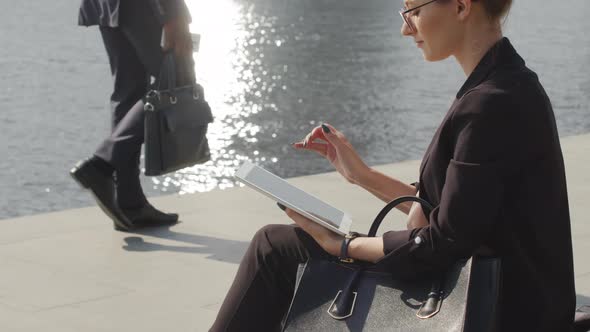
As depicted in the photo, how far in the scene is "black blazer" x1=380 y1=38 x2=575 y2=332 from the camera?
2297 mm

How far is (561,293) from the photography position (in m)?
2.40

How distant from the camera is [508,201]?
2348 millimetres

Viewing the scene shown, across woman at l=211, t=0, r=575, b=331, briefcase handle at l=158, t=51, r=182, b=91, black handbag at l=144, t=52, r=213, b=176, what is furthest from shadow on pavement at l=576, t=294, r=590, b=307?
briefcase handle at l=158, t=51, r=182, b=91

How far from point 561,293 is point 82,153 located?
26.3ft

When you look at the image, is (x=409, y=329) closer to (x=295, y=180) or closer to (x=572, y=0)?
(x=295, y=180)

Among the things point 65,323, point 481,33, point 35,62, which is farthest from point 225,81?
point 481,33

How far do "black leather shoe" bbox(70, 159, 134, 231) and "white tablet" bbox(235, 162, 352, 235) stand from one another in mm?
2446

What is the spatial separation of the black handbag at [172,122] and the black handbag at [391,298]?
2.53m

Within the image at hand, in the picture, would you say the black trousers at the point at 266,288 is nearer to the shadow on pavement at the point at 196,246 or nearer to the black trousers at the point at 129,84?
the shadow on pavement at the point at 196,246

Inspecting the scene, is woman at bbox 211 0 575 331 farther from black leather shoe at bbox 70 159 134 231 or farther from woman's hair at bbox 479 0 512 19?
black leather shoe at bbox 70 159 134 231

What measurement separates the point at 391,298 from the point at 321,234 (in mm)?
273

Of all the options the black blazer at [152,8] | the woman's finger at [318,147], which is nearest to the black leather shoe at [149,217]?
the black blazer at [152,8]

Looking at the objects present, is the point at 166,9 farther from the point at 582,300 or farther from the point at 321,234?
the point at 321,234

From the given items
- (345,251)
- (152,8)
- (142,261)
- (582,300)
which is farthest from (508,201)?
(152,8)
